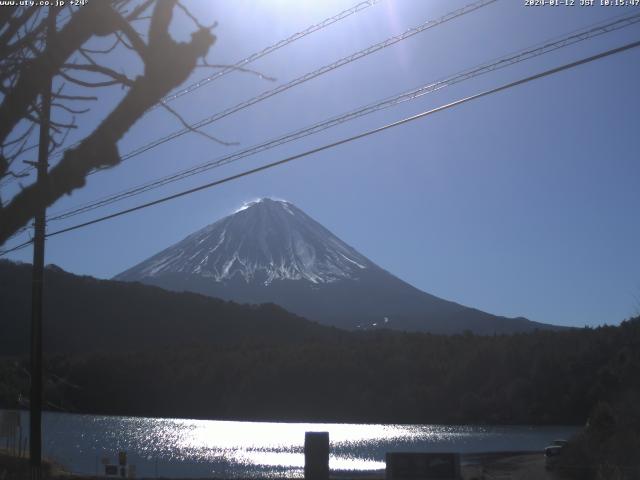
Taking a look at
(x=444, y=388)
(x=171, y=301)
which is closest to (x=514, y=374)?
(x=444, y=388)

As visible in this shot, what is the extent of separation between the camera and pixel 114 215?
14867mm

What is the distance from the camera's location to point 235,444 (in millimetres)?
55156

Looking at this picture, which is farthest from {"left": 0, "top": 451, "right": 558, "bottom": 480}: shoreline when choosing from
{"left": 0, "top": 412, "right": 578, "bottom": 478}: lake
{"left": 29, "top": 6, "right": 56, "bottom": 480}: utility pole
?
{"left": 0, "top": 412, "right": 578, "bottom": 478}: lake

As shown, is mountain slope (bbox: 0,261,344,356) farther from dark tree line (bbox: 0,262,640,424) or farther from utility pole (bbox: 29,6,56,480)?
utility pole (bbox: 29,6,56,480)

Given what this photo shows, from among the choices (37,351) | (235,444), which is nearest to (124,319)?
(235,444)

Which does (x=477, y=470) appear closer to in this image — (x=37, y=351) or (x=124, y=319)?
(x=37, y=351)

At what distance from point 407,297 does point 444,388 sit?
112 metres

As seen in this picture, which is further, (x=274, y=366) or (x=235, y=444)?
(x=274, y=366)

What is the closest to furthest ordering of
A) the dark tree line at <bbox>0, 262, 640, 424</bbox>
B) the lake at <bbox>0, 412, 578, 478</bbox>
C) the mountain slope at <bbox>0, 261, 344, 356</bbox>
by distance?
the lake at <bbox>0, 412, 578, 478</bbox>, the dark tree line at <bbox>0, 262, 640, 424</bbox>, the mountain slope at <bbox>0, 261, 344, 356</bbox>

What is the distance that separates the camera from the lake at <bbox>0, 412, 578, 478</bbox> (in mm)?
40000

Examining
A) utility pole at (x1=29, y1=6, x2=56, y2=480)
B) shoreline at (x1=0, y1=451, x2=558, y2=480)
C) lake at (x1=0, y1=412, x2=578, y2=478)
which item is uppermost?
utility pole at (x1=29, y1=6, x2=56, y2=480)

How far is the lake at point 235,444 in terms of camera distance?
4000 centimetres

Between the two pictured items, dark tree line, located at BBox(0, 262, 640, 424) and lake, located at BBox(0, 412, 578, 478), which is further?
dark tree line, located at BBox(0, 262, 640, 424)

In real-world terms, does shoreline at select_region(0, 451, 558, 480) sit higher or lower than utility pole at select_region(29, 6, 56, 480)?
lower
